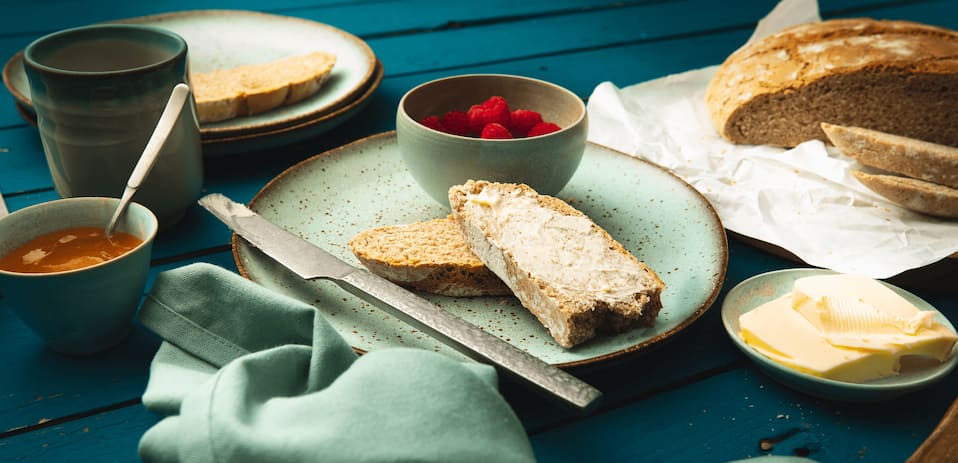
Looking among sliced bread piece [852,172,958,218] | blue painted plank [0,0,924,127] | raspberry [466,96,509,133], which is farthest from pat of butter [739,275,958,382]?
blue painted plank [0,0,924,127]

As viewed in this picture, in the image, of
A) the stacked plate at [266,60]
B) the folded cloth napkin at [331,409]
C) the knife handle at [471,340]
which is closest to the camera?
the folded cloth napkin at [331,409]

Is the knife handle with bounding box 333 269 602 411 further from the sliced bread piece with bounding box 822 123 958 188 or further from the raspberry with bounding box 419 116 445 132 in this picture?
the sliced bread piece with bounding box 822 123 958 188

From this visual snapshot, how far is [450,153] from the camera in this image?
156cm

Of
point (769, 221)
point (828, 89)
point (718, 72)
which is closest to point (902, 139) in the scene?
point (828, 89)

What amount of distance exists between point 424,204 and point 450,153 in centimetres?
20

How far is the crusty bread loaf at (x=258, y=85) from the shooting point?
1919mm

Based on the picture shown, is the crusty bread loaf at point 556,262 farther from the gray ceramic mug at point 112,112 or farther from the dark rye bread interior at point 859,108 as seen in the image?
the dark rye bread interior at point 859,108

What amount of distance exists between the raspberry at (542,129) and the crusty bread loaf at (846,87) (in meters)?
0.66

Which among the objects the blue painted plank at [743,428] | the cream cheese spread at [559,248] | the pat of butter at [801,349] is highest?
the cream cheese spread at [559,248]

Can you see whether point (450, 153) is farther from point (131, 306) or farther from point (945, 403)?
point (945, 403)

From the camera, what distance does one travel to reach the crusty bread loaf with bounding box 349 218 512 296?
136 centimetres

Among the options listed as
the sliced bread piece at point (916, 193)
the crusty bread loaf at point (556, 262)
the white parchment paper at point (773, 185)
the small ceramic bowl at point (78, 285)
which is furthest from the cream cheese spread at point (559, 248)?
the sliced bread piece at point (916, 193)

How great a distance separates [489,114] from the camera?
1.65 meters

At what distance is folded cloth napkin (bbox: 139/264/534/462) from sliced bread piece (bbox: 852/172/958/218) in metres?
1.11
